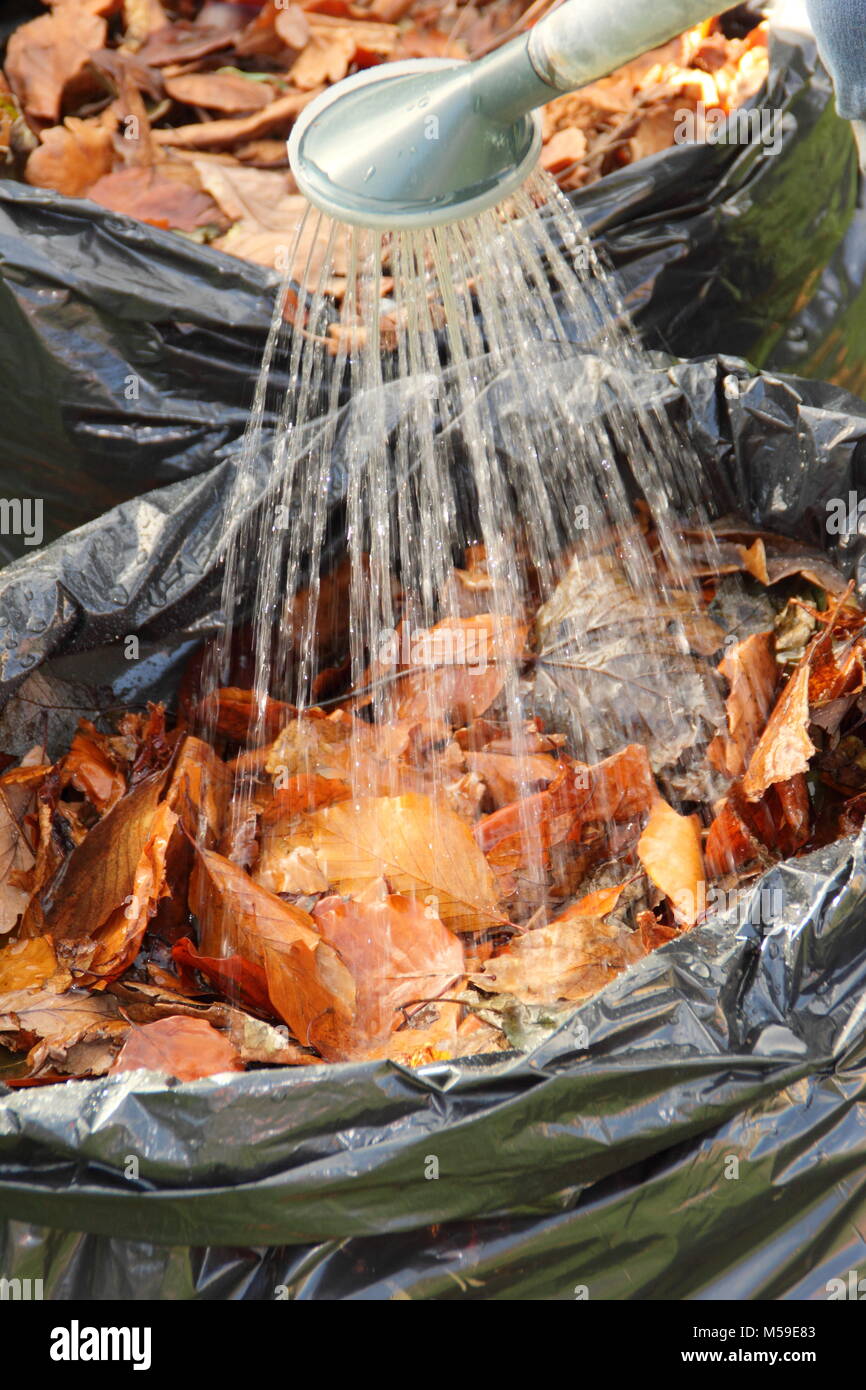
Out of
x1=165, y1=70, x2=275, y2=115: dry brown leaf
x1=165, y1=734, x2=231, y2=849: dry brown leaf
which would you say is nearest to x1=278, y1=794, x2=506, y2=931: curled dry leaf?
x1=165, y1=734, x2=231, y2=849: dry brown leaf

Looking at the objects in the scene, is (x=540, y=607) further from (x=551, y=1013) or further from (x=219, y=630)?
(x=551, y=1013)

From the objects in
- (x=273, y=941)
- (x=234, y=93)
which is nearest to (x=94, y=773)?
(x=273, y=941)

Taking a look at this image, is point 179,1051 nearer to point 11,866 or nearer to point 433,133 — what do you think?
point 11,866

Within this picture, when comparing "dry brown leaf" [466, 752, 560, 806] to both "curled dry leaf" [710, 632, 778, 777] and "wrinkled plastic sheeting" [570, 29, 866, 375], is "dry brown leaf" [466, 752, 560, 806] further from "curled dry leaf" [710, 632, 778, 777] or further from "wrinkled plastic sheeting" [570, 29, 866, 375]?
"wrinkled plastic sheeting" [570, 29, 866, 375]

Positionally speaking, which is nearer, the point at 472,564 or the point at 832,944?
the point at 832,944

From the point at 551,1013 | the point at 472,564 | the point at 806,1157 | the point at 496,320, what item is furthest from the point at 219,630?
the point at 806,1157

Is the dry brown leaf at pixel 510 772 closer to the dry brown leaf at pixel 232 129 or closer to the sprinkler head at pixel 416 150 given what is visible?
the sprinkler head at pixel 416 150
